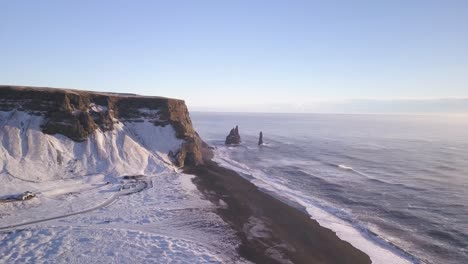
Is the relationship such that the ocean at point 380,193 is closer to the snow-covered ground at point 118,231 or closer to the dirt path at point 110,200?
the snow-covered ground at point 118,231

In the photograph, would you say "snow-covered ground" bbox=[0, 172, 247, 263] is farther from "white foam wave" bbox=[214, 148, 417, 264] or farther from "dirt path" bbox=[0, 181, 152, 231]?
"white foam wave" bbox=[214, 148, 417, 264]

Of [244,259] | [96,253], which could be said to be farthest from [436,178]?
[96,253]

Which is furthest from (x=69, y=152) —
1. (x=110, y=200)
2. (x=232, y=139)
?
(x=232, y=139)

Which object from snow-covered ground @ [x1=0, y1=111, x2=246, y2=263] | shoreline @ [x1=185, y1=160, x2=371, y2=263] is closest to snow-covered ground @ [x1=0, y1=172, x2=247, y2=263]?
snow-covered ground @ [x1=0, y1=111, x2=246, y2=263]

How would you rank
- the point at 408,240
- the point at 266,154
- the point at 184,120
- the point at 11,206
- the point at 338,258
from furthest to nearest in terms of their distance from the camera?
the point at 266,154
the point at 184,120
the point at 11,206
the point at 408,240
the point at 338,258

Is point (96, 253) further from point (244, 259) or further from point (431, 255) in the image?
point (431, 255)

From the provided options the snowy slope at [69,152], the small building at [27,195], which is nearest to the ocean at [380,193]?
the snowy slope at [69,152]
